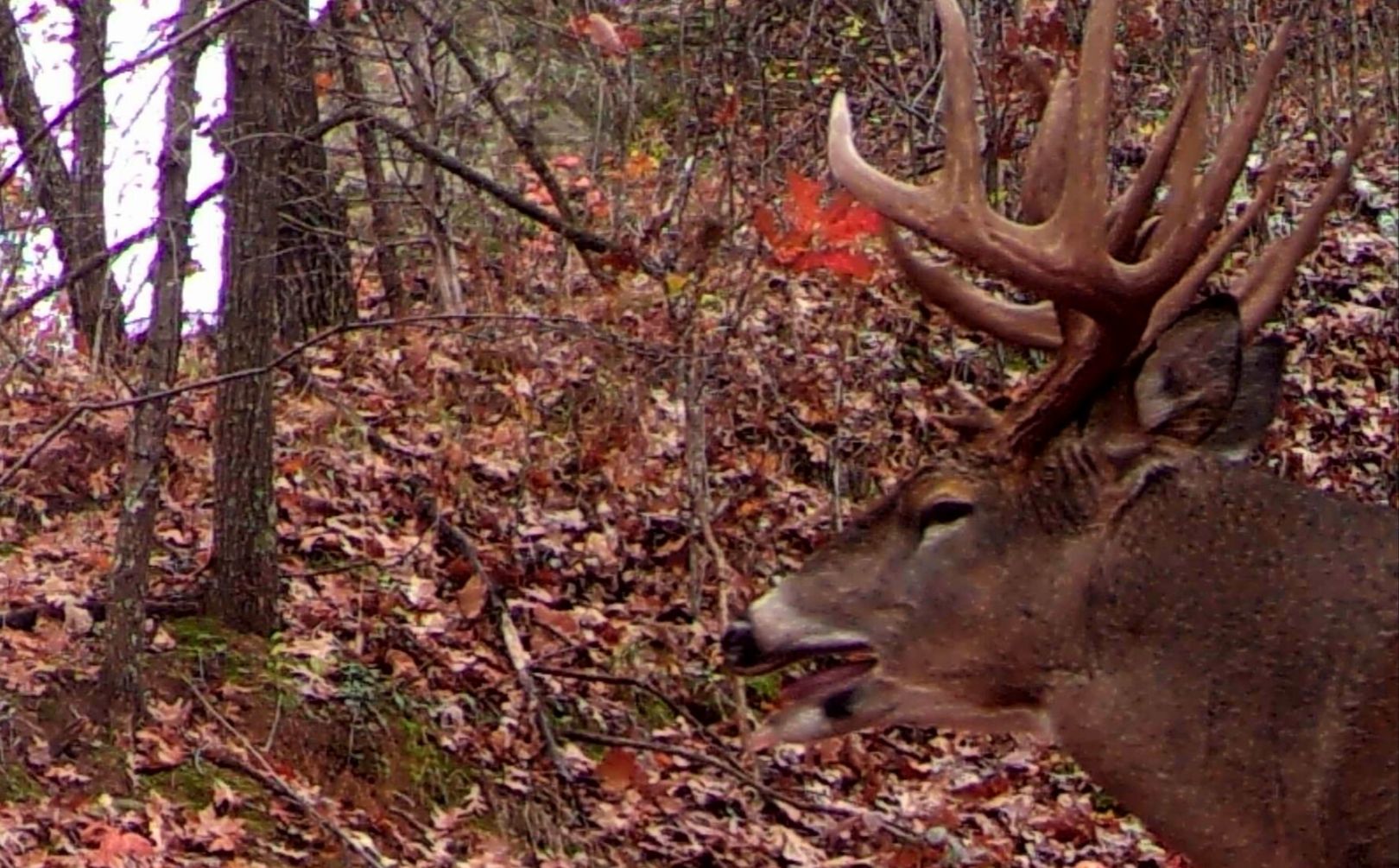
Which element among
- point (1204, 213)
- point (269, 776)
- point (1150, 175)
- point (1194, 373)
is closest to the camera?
point (1204, 213)

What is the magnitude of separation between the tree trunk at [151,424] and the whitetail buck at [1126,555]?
8.45 ft

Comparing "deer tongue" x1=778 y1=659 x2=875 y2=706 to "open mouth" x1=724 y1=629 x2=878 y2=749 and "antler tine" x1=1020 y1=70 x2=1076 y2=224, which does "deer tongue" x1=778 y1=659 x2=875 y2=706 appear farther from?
"antler tine" x1=1020 y1=70 x2=1076 y2=224

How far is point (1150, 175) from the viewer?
16.7 ft

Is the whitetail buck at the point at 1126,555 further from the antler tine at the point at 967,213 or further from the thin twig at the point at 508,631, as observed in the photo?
the thin twig at the point at 508,631

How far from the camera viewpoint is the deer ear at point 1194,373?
4.96 metres

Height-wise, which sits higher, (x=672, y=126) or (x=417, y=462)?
(x=672, y=126)

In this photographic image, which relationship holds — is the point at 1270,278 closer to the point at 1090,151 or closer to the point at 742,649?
the point at 1090,151

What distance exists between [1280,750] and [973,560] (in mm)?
909

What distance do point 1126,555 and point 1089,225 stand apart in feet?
2.44

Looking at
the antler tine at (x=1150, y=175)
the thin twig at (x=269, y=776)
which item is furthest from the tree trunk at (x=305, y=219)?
the antler tine at (x=1150, y=175)

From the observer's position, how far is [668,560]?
921 cm

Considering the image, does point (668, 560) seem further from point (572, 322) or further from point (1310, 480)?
point (1310, 480)

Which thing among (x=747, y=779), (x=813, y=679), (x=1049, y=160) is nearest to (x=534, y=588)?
(x=747, y=779)

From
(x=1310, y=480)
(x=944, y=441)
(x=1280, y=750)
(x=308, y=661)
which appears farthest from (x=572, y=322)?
(x=1310, y=480)
